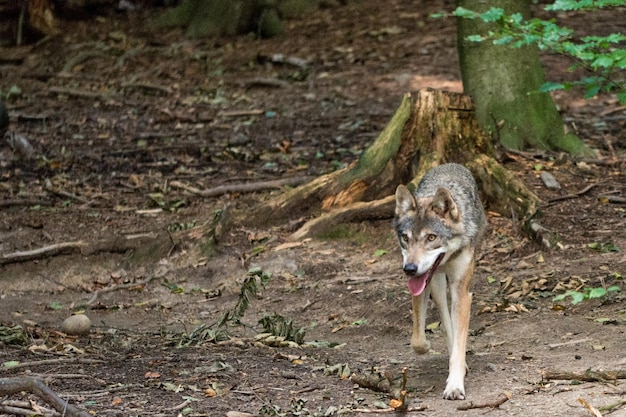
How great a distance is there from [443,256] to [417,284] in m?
0.32

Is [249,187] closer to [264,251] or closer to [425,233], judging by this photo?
[264,251]

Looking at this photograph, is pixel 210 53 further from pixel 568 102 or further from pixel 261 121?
pixel 568 102

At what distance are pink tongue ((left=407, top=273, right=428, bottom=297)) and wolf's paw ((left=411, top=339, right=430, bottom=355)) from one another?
21.1 inches

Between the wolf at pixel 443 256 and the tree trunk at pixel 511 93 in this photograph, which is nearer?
the wolf at pixel 443 256

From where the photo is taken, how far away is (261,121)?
1543 centimetres

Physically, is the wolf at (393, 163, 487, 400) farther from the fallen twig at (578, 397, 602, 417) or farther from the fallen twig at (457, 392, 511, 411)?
the fallen twig at (578, 397, 602, 417)

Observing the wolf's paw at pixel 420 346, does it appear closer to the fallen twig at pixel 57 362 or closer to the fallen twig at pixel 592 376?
the fallen twig at pixel 592 376

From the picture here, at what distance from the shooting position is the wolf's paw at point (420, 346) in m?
6.66

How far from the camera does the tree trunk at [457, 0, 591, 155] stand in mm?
11250

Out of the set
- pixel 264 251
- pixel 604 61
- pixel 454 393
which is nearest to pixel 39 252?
pixel 264 251

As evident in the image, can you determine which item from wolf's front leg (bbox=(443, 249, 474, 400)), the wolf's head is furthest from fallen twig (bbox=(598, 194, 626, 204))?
the wolf's head

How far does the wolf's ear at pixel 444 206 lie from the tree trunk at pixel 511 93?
481 centimetres

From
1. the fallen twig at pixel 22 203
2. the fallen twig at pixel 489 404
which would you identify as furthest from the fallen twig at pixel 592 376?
the fallen twig at pixel 22 203

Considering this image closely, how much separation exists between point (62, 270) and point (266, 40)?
1096cm
